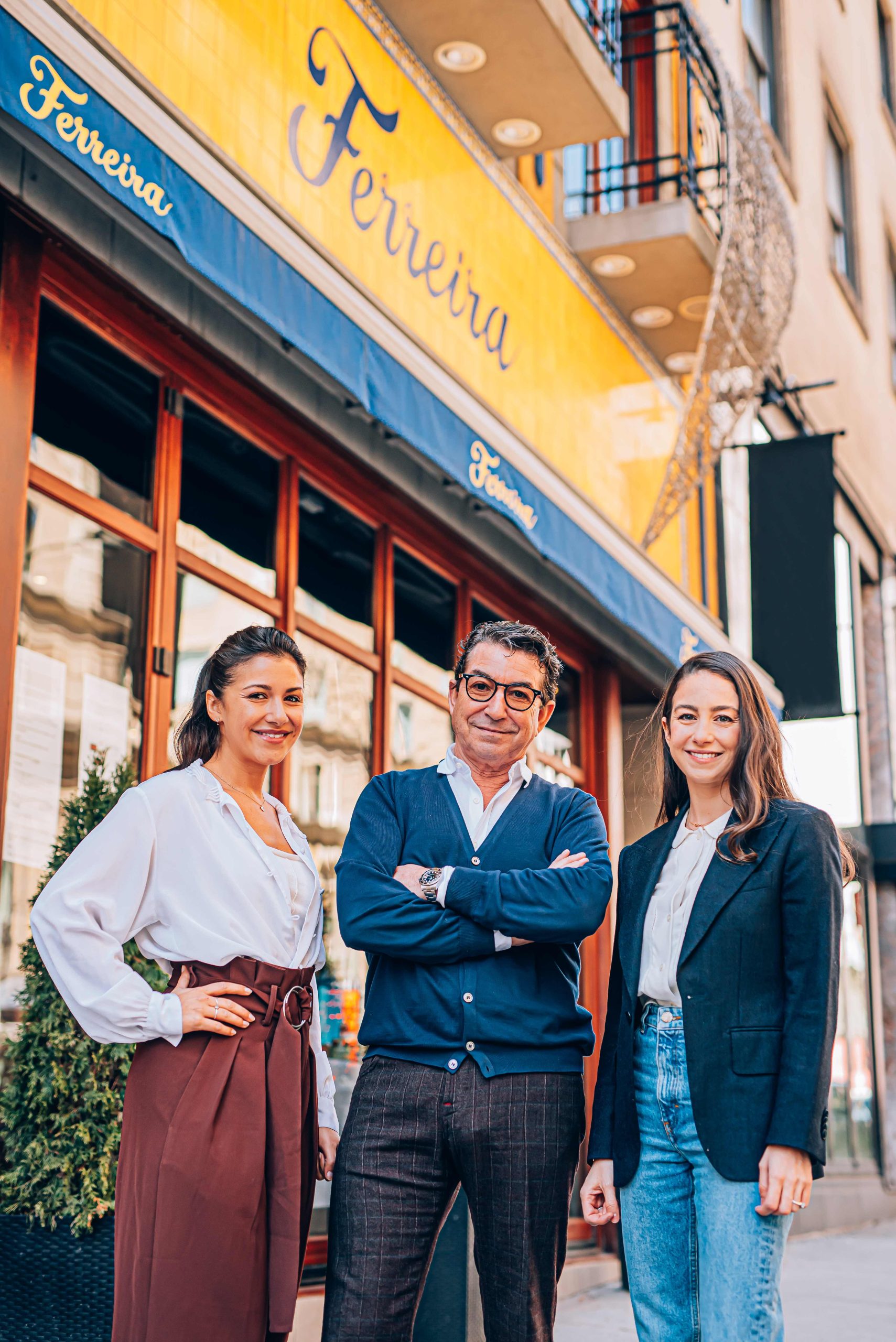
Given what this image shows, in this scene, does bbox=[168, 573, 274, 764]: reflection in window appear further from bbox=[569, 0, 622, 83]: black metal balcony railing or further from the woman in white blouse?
bbox=[569, 0, 622, 83]: black metal balcony railing

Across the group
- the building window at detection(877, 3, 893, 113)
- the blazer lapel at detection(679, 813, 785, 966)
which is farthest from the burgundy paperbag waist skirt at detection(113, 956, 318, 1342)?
the building window at detection(877, 3, 893, 113)

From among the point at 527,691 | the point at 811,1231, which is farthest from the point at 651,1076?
the point at 811,1231

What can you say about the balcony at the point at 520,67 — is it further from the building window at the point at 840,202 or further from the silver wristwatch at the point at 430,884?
the building window at the point at 840,202

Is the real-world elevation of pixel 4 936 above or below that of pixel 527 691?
below

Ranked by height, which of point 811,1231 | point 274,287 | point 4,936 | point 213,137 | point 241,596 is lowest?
point 811,1231

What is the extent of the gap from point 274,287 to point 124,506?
1.02 m

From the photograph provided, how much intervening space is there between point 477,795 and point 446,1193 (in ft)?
2.88

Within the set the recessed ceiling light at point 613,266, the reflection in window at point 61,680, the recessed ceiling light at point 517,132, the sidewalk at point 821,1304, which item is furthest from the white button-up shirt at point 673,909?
the recessed ceiling light at point 613,266

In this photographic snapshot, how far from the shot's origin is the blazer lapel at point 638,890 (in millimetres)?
3172

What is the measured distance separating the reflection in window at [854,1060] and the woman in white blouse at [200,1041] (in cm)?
1067

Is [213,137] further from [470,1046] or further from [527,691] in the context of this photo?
[470,1046]

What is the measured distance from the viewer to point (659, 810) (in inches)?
136

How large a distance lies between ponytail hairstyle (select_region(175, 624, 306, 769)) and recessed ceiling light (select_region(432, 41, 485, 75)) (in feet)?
15.4

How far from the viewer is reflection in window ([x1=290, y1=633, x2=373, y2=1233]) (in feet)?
20.5
